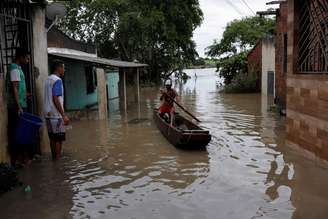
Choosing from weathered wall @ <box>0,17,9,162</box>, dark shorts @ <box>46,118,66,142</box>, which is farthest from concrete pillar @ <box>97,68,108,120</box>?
weathered wall @ <box>0,17,9,162</box>

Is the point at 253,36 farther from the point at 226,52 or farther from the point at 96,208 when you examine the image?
the point at 96,208

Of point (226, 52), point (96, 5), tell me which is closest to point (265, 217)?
point (96, 5)

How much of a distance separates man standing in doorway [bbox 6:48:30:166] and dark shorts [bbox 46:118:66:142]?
70 centimetres

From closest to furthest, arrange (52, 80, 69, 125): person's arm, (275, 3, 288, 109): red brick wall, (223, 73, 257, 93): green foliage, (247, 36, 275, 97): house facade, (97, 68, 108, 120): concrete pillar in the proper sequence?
(52, 80, 69, 125): person's arm, (97, 68, 108, 120): concrete pillar, (275, 3, 288, 109): red brick wall, (247, 36, 275, 97): house facade, (223, 73, 257, 93): green foliage

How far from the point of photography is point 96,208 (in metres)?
6.09

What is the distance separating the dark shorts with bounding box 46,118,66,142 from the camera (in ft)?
26.8

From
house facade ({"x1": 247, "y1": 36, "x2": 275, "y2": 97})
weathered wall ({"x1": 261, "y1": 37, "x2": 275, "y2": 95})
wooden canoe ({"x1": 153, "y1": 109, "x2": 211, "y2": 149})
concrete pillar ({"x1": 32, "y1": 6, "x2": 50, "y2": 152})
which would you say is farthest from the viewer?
house facade ({"x1": 247, "y1": 36, "x2": 275, "y2": 97})

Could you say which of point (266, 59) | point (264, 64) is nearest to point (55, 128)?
point (266, 59)

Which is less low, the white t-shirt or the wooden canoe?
the white t-shirt

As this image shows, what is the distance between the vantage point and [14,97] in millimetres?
7492

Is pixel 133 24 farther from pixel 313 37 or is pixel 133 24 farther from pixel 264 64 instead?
pixel 313 37

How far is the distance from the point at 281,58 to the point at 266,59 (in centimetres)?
838

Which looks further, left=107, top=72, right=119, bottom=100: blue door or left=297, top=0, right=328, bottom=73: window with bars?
left=107, top=72, right=119, bottom=100: blue door

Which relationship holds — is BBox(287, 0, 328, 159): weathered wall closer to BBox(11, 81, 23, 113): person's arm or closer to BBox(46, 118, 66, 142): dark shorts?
BBox(46, 118, 66, 142): dark shorts
